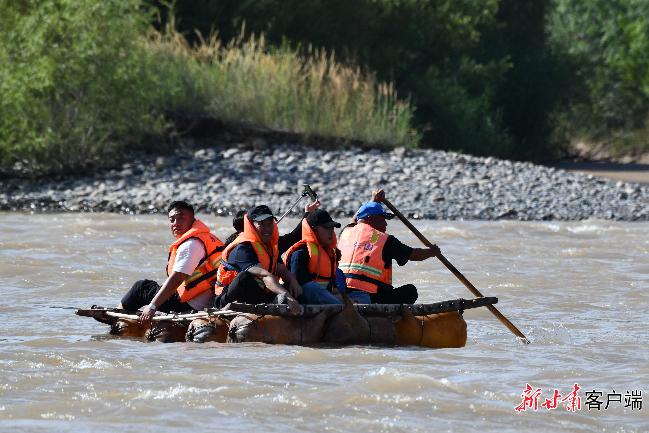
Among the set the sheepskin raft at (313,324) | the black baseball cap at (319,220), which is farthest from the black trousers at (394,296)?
the black baseball cap at (319,220)

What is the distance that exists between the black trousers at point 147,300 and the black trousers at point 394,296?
1.43 meters

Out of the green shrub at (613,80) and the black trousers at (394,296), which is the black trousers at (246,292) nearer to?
the black trousers at (394,296)

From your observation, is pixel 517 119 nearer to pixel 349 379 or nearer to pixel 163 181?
pixel 163 181

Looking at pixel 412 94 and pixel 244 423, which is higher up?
pixel 412 94

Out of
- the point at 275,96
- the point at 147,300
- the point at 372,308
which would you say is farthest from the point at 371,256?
the point at 275,96

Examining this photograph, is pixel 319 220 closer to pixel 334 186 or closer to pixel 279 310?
pixel 279 310

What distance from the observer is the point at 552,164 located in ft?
114

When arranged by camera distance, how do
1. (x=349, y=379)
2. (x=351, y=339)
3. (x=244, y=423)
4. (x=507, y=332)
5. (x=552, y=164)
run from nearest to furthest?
1. (x=244, y=423)
2. (x=349, y=379)
3. (x=351, y=339)
4. (x=507, y=332)
5. (x=552, y=164)

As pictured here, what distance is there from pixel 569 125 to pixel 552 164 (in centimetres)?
553

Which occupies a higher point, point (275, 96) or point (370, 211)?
point (275, 96)

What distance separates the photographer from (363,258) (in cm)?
1091

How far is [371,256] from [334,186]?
10.7m

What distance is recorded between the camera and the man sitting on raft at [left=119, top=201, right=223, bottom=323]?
1033 cm

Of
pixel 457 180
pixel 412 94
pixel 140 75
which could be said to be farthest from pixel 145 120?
pixel 412 94
